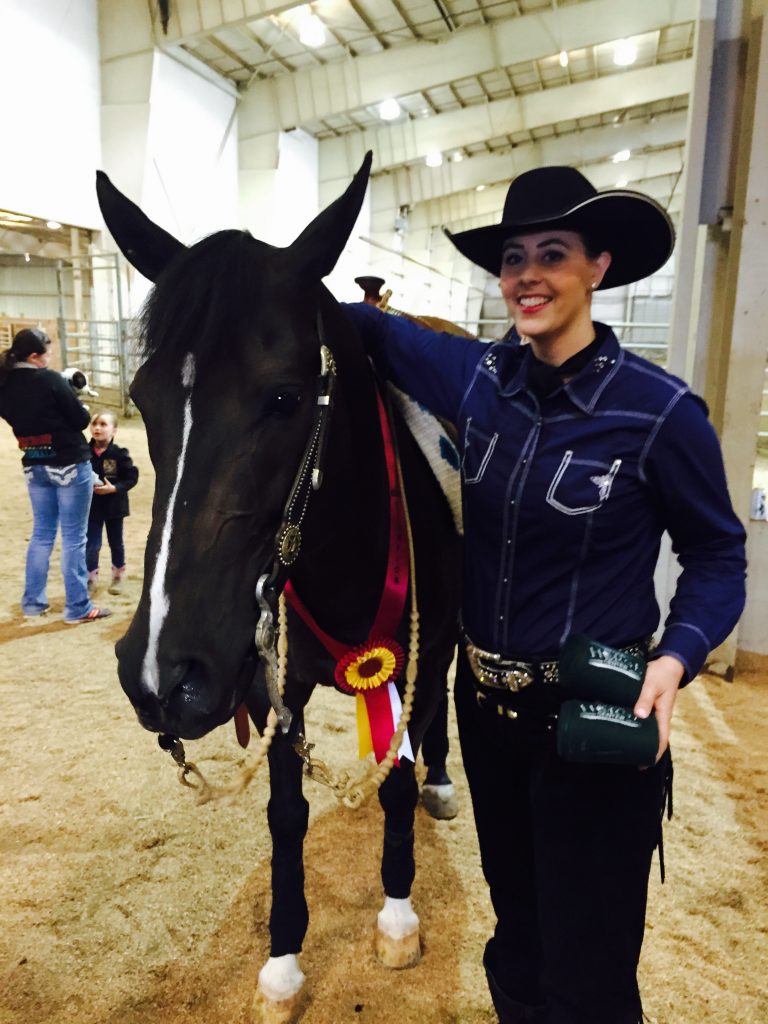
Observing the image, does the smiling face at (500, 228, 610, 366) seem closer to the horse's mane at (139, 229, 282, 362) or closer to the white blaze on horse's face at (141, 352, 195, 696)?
the horse's mane at (139, 229, 282, 362)

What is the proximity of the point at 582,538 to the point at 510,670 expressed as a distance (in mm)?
292

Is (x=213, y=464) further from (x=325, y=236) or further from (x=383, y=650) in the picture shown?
(x=383, y=650)

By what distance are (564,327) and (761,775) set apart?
2632mm

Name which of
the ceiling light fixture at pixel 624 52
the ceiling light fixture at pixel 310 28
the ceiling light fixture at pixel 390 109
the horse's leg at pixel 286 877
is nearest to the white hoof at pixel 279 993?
the horse's leg at pixel 286 877

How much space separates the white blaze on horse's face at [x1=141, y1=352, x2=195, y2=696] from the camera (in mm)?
978

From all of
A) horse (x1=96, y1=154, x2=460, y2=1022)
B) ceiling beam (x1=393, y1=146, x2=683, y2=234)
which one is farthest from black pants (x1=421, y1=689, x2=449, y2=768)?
ceiling beam (x1=393, y1=146, x2=683, y2=234)

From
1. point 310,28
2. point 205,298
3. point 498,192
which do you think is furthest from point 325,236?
point 498,192

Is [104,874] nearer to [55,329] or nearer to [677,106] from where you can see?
[55,329]

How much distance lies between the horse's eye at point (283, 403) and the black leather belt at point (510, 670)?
60cm

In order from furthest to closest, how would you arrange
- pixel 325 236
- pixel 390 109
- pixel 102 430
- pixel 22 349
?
pixel 390 109, pixel 102 430, pixel 22 349, pixel 325 236

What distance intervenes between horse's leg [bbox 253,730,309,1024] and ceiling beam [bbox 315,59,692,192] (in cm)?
1460

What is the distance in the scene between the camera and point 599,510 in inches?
43.1

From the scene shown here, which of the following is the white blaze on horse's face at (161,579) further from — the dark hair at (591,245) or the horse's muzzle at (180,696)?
the dark hair at (591,245)

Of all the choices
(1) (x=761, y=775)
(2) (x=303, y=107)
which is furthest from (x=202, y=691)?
(2) (x=303, y=107)
